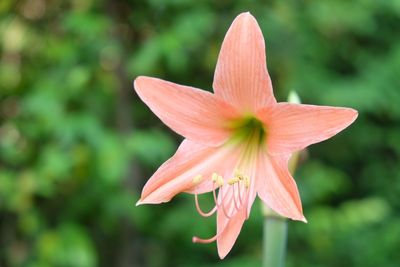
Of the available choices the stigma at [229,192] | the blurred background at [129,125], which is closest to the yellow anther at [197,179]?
Answer: the stigma at [229,192]

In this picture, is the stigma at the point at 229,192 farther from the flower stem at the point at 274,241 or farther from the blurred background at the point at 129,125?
the blurred background at the point at 129,125

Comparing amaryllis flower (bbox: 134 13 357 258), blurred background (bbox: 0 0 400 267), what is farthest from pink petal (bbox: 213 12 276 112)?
blurred background (bbox: 0 0 400 267)

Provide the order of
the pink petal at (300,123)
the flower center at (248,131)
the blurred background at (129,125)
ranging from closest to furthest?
1. the pink petal at (300,123)
2. the flower center at (248,131)
3. the blurred background at (129,125)

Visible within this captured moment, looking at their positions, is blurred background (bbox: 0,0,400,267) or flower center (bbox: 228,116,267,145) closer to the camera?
flower center (bbox: 228,116,267,145)

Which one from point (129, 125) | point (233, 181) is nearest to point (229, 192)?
point (233, 181)

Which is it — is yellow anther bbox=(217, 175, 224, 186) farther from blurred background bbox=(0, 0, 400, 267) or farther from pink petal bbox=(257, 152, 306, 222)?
blurred background bbox=(0, 0, 400, 267)

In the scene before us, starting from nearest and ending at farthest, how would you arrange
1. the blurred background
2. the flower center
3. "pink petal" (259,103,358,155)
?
"pink petal" (259,103,358,155)
the flower center
the blurred background
